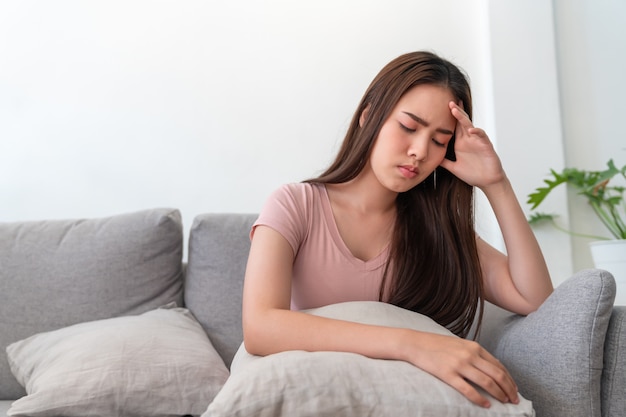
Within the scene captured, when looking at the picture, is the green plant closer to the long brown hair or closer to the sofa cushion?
the long brown hair

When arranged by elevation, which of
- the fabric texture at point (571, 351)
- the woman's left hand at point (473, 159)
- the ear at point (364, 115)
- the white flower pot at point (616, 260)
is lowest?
the white flower pot at point (616, 260)

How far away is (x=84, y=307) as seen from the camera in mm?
1844

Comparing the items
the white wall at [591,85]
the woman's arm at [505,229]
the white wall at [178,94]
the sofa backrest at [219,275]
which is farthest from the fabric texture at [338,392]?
the white wall at [591,85]

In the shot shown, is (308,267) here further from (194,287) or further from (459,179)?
(194,287)

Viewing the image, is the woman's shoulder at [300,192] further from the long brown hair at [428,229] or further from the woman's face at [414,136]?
the woman's face at [414,136]

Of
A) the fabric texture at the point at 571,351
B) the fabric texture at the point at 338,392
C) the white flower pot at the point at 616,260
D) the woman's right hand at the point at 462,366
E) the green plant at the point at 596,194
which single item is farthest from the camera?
the green plant at the point at 596,194

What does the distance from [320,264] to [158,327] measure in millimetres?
485

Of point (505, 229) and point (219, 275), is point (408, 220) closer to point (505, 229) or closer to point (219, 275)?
point (505, 229)

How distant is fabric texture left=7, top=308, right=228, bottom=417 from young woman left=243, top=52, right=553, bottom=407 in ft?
0.97

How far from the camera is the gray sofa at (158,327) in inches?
45.4

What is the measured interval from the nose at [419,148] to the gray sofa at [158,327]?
0.39m

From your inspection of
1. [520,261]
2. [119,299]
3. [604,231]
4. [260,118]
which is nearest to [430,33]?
[260,118]

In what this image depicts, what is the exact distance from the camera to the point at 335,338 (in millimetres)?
1125

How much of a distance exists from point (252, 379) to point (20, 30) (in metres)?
1.98
